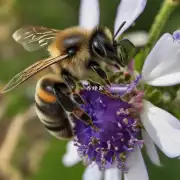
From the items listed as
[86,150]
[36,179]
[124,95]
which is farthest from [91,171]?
[36,179]

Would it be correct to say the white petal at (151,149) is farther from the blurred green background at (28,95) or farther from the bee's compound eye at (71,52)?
the blurred green background at (28,95)

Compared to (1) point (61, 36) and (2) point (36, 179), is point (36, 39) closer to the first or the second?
(1) point (61, 36)

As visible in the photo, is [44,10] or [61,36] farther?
[44,10]

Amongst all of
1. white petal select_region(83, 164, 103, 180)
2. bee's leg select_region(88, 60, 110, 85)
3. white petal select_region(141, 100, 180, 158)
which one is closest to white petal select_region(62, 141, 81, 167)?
white petal select_region(83, 164, 103, 180)

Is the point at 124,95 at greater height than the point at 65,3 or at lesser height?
lesser

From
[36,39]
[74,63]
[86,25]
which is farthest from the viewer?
[86,25]

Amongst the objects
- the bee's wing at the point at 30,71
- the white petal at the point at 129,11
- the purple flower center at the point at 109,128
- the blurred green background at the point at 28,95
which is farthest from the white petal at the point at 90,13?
the blurred green background at the point at 28,95
